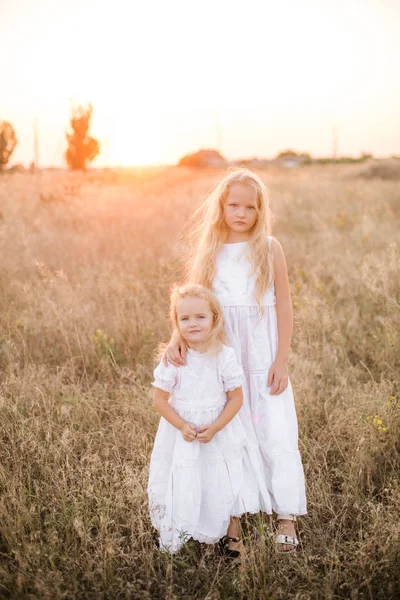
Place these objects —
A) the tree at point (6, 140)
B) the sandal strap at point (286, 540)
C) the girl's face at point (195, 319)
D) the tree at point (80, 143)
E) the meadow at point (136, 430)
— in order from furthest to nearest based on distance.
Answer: the tree at point (80, 143), the tree at point (6, 140), the sandal strap at point (286, 540), the girl's face at point (195, 319), the meadow at point (136, 430)

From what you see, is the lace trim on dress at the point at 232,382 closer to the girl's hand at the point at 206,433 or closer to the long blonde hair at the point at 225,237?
the girl's hand at the point at 206,433

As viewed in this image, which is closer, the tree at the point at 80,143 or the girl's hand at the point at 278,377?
the girl's hand at the point at 278,377

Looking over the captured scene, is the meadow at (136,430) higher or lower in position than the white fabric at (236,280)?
lower

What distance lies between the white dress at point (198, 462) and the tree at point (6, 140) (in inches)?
642

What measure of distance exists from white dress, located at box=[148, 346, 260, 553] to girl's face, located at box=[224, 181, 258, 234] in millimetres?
614

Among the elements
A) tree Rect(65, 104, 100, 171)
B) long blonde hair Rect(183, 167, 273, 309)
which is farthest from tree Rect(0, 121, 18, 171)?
long blonde hair Rect(183, 167, 273, 309)

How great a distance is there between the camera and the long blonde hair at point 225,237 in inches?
91.0

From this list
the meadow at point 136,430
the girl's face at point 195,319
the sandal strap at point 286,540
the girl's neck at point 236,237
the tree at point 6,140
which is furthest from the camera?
the tree at point 6,140

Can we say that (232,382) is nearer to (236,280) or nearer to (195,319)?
(195,319)

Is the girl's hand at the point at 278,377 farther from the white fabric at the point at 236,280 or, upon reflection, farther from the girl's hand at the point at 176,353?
the girl's hand at the point at 176,353

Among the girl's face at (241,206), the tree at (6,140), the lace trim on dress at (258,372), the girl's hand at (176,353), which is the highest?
the tree at (6,140)

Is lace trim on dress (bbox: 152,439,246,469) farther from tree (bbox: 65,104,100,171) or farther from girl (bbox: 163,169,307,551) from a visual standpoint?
tree (bbox: 65,104,100,171)

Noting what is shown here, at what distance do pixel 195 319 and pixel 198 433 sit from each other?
484 mm

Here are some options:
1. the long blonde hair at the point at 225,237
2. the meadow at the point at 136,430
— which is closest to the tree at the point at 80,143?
the meadow at the point at 136,430
